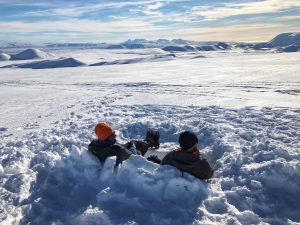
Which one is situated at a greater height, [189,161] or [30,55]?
[189,161]

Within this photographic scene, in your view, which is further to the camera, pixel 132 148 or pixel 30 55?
pixel 30 55

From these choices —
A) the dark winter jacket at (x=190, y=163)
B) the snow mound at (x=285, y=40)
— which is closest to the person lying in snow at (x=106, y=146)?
the dark winter jacket at (x=190, y=163)

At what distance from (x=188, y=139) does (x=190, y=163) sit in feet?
1.10

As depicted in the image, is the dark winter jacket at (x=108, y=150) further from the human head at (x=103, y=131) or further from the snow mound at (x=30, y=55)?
the snow mound at (x=30, y=55)

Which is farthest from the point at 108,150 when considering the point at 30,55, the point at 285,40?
the point at 285,40

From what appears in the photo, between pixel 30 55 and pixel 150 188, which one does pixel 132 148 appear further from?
pixel 30 55

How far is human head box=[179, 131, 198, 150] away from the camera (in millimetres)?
4238

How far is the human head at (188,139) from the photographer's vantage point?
424cm

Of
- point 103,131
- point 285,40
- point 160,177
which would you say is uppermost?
point 103,131

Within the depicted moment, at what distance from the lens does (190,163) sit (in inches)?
173

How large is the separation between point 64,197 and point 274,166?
277 cm

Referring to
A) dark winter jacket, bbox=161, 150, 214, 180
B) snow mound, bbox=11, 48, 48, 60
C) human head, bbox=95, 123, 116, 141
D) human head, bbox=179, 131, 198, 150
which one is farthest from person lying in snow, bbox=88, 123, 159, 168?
snow mound, bbox=11, 48, 48, 60

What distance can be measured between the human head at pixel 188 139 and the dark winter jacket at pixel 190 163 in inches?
4.0

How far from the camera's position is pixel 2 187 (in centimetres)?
483
